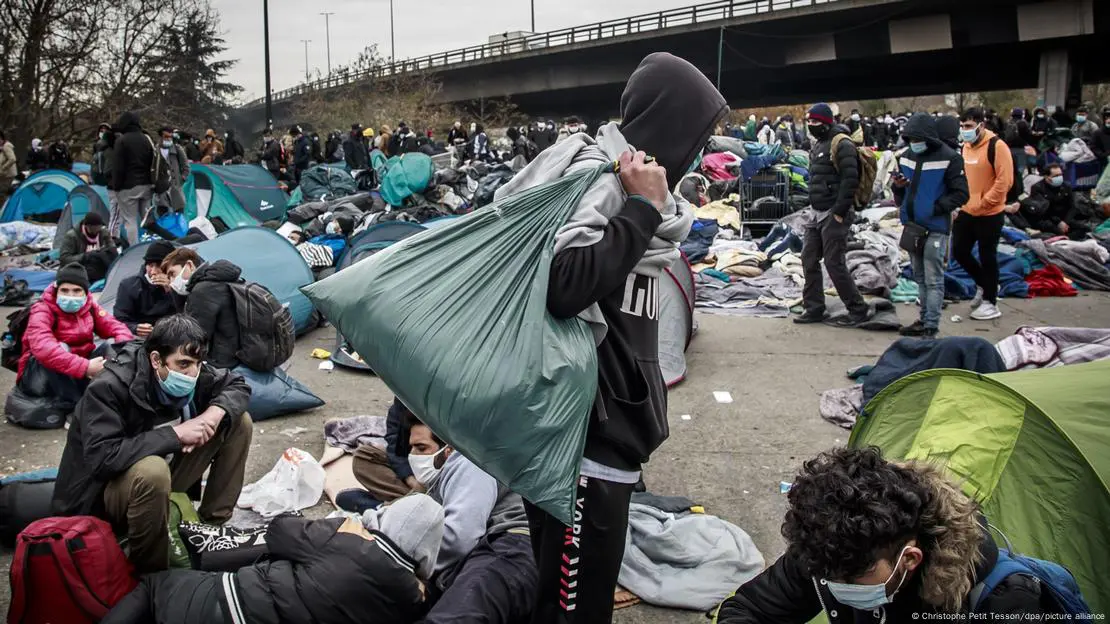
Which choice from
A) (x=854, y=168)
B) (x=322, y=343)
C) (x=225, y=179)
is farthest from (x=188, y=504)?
(x=225, y=179)

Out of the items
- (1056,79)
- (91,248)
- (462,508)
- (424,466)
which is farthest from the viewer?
(1056,79)

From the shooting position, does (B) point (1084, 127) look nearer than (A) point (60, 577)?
No

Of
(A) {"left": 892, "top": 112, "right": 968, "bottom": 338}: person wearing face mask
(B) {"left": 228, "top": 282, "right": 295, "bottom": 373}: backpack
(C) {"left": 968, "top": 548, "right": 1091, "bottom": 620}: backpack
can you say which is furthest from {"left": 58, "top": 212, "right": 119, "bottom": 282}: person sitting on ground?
(C) {"left": 968, "top": 548, "right": 1091, "bottom": 620}: backpack

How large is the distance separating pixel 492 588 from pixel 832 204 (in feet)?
17.1

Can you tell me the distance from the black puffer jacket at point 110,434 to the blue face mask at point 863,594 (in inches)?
95.5

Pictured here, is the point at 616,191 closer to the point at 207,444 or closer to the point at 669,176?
the point at 669,176

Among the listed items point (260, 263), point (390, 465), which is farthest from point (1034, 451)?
point (260, 263)

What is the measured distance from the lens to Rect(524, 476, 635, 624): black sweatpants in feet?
6.34

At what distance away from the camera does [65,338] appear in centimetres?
504

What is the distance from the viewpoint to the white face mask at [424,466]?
12.2ft

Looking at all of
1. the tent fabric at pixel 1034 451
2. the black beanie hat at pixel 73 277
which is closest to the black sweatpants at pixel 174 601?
the tent fabric at pixel 1034 451

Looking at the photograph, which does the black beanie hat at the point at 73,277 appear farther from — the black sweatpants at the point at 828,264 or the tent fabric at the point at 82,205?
the tent fabric at the point at 82,205

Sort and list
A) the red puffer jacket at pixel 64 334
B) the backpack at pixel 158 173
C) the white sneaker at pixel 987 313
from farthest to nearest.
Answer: the backpack at pixel 158 173 → the white sneaker at pixel 987 313 → the red puffer jacket at pixel 64 334

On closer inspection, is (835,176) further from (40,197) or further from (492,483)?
(40,197)
